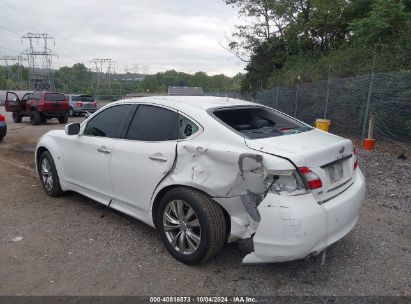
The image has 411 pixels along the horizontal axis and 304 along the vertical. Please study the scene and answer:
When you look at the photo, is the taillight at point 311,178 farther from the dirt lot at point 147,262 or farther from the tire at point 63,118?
the tire at point 63,118

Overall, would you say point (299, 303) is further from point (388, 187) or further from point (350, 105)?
point (350, 105)

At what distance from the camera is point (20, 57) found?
8012cm

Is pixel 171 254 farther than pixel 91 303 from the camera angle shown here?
Yes

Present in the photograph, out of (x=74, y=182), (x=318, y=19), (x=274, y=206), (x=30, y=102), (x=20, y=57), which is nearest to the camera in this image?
(x=274, y=206)

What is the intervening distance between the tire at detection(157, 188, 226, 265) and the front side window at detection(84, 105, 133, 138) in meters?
1.21

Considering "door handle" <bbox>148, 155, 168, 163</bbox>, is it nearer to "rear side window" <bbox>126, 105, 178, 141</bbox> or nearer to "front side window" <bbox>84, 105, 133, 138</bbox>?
"rear side window" <bbox>126, 105, 178, 141</bbox>

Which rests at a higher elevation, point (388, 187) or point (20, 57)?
point (20, 57)

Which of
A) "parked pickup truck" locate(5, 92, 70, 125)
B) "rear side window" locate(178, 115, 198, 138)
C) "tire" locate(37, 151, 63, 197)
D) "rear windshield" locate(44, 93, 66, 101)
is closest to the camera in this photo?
"rear side window" locate(178, 115, 198, 138)

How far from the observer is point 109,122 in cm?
440

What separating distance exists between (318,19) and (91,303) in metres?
21.6

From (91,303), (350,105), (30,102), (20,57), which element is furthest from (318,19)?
(20,57)

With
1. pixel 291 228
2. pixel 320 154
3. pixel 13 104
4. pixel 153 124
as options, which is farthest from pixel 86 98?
pixel 291 228

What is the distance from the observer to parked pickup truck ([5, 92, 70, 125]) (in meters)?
18.0

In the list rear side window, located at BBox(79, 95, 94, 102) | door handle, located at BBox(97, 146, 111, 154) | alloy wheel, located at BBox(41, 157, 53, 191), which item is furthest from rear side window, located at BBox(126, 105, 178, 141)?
rear side window, located at BBox(79, 95, 94, 102)
